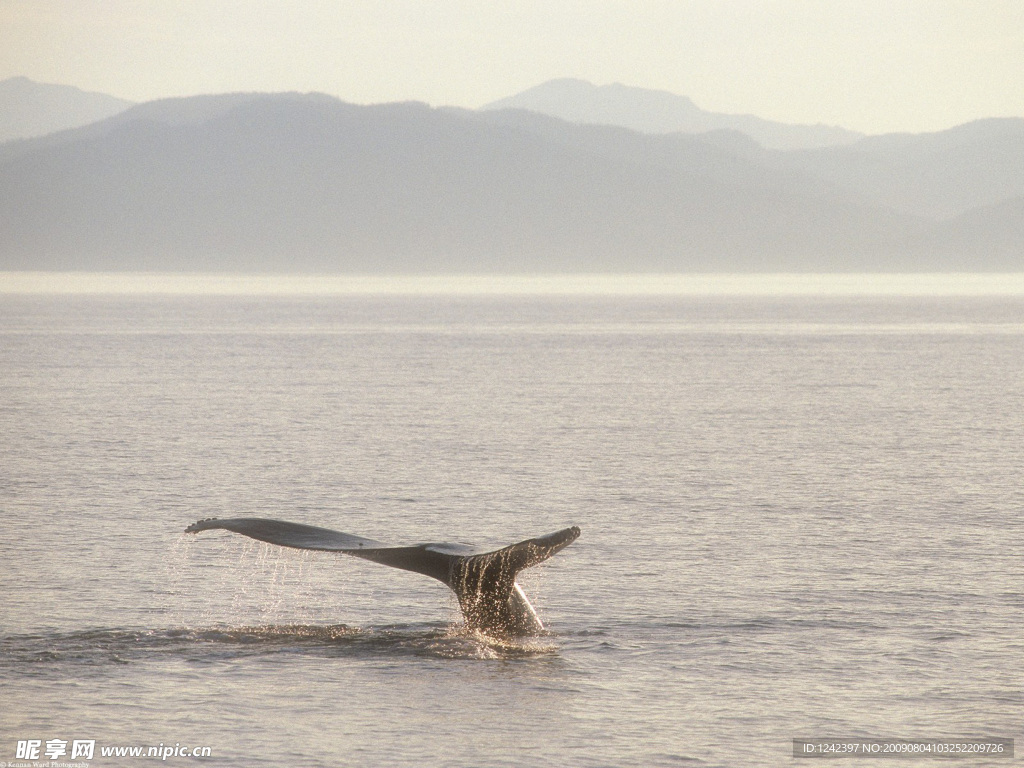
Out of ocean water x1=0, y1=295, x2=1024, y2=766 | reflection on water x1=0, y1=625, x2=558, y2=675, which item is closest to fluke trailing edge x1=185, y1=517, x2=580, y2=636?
reflection on water x1=0, y1=625, x2=558, y2=675

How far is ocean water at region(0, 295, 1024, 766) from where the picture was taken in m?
14.0

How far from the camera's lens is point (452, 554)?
573 inches

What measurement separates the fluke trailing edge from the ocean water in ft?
2.18

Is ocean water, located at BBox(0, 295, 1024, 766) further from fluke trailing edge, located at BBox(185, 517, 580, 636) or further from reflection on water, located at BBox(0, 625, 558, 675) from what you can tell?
fluke trailing edge, located at BBox(185, 517, 580, 636)

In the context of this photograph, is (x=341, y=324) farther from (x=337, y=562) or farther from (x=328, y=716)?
(x=328, y=716)

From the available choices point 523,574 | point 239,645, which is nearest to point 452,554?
point 239,645

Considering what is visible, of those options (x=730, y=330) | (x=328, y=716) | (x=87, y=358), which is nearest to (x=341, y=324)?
(x=730, y=330)

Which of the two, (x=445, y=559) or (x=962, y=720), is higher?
(x=445, y=559)

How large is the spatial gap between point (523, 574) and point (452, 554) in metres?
6.35

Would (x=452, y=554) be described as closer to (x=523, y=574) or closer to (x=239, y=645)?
(x=239, y=645)

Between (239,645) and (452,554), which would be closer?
(452,554)

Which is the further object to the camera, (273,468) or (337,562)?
(273,468)

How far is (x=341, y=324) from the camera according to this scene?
129500 mm

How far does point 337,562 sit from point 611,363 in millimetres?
56005
